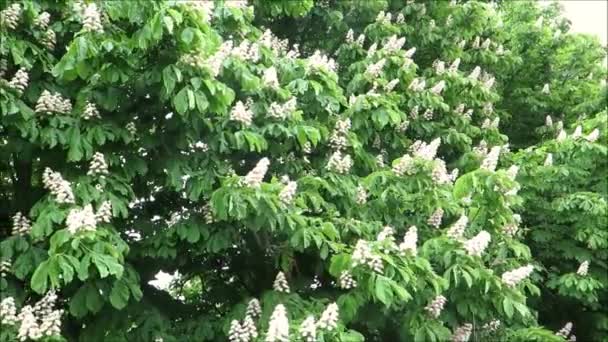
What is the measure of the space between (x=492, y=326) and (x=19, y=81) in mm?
4610

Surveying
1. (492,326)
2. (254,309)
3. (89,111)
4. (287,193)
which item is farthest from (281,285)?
(492,326)

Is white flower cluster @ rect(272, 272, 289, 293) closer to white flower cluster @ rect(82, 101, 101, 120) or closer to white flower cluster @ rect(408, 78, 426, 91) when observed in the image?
white flower cluster @ rect(82, 101, 101, 120)

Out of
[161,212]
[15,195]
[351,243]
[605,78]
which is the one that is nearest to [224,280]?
[161,212]

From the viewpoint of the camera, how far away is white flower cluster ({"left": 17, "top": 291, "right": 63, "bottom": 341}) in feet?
14.0

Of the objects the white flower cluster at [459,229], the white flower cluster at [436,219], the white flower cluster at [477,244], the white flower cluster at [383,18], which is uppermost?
the white flower cluster at [383,18]

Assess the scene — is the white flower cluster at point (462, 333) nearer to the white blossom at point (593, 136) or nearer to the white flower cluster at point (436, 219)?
the white flower cluster at point (436, 219)

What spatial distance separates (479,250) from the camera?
17.5ft

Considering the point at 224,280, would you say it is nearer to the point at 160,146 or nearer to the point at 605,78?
the point at 160,146

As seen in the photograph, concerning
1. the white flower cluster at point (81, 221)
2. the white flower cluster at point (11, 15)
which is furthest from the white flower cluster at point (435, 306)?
the white flower cluster at point (11, 15)

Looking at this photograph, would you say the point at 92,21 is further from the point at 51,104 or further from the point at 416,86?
the point at 416,86

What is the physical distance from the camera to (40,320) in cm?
455

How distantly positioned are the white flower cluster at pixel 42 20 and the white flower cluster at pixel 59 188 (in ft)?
4.27

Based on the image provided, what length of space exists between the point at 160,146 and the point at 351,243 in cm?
173

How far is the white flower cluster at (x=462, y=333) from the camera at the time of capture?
5820 millimetres
